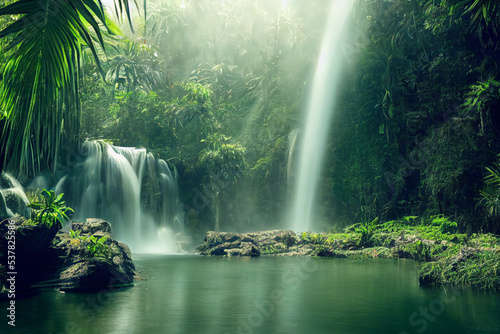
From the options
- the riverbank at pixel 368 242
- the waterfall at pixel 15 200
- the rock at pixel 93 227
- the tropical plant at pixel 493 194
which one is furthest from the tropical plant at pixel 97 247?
the tropical plant at pixel 493 194

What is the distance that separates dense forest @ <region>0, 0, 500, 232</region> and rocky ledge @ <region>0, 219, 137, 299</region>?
5.31 meters

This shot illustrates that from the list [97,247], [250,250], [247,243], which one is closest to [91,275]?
[97,247]

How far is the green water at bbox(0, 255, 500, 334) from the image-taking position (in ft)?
21.0

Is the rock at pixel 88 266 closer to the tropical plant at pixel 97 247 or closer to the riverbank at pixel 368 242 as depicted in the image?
the tropical plant at pixel 97 247

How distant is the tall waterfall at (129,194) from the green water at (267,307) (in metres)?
9.76

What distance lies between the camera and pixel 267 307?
789 cm

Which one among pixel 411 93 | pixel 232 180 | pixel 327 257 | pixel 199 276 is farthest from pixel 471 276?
pixel 232 180

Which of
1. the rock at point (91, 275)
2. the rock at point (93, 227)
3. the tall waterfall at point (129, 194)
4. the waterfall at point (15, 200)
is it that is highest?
the tall waterfall at point (129, 194)

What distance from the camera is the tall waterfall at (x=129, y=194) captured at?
818 inches

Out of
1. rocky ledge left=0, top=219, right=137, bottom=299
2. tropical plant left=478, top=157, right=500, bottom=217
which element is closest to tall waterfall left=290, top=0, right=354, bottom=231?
tropical plant left=478, top=157, right=500, bottom=217

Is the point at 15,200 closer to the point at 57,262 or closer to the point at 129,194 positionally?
the point at 57,262

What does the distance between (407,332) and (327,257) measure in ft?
37.8

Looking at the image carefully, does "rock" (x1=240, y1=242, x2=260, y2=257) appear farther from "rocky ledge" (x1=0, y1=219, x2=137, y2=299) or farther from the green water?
"rocky ledge" (x1=0, y1=219, x2=137, y2=299)

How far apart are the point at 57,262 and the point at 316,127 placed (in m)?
18.2
